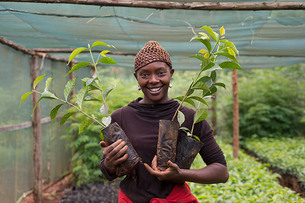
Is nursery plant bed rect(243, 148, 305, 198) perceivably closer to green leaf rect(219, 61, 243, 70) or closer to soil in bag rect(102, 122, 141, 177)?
green leaf rect(219, 61, 243, 70)

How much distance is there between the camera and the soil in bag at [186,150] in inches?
57.8

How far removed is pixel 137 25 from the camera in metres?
3.15

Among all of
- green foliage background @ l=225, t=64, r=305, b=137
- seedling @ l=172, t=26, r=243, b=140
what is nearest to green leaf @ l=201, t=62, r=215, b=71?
seedling @ l=172, t=26, r=243, b=140

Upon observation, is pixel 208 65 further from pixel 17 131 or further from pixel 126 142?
pixel 17 131

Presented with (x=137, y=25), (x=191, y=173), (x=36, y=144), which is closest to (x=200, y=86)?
(x=191, y=173)

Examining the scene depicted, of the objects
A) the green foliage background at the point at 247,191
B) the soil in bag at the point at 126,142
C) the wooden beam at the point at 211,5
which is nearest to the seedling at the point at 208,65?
the soil in bag at the point at 126,142

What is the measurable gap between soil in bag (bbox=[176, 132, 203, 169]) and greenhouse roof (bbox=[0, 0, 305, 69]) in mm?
1410

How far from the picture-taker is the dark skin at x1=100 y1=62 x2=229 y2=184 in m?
1.39

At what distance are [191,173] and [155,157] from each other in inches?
7.6

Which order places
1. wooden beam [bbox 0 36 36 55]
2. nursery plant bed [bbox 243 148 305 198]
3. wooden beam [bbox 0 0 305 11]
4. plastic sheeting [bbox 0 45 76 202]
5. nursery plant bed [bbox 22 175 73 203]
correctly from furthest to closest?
nursery plant bed [bbox 243 148 305 198] < nursery plant bed [bbox 22 175 73 203] < plastic sheeting [bbox 0 45 76 202] < wooden beam [bbox 0 36 36 55] < wooden beam [bbox 0 0 305 11]

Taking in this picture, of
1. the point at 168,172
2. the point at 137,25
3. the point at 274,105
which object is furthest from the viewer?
the point at 274,105

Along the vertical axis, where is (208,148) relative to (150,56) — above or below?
below

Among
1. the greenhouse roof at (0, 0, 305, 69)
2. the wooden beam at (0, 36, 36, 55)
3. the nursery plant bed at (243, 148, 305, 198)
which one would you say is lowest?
the nursery plant bed at (243, 148, 305, 198)

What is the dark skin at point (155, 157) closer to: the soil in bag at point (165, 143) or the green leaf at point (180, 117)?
the soil in bag at point (165, 143)
